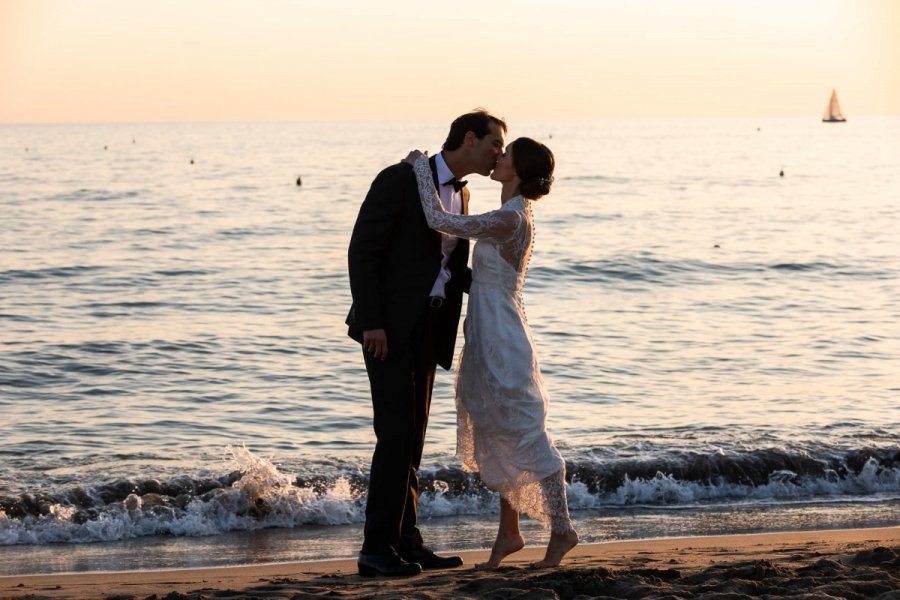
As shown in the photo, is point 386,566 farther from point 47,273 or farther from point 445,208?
point 47,273

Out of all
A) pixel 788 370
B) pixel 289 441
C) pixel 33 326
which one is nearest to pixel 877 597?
pixel 289 441

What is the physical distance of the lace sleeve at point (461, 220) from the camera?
5117 millimetres

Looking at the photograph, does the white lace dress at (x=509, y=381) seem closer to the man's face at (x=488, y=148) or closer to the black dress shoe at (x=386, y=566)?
the man's face at (x=488, y=148)

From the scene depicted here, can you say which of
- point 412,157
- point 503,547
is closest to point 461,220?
point 412,157

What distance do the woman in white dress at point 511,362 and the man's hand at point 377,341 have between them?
393 mm

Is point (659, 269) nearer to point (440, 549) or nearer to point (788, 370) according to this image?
point (788, 370)

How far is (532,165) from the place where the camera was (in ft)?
17.3

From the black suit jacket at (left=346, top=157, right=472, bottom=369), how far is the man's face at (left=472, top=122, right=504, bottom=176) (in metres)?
0.20

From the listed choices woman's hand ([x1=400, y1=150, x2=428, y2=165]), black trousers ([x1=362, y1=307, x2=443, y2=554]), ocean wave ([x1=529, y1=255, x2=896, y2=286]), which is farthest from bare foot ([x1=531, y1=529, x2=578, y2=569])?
ocean wave ([x1=529, y1=255, x2=896, y2=286])

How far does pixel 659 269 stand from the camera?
908 inches

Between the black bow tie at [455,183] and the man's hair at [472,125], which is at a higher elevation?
the man's hair at [472,125]

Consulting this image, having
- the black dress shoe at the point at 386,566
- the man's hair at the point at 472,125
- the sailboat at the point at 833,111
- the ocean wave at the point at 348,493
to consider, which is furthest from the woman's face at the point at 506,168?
the sailboat at the point at 833,111

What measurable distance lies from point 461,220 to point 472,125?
461mm

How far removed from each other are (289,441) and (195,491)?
5.99ft
